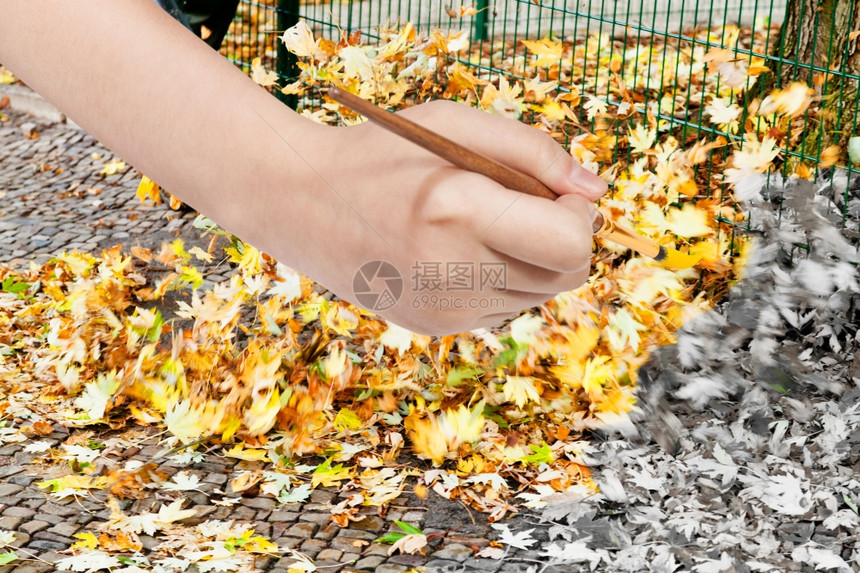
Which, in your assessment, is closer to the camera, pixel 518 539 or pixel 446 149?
pixel 446 149

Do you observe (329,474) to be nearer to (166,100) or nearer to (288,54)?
(166,100)

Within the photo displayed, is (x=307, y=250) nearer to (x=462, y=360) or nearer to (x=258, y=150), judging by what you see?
(x=258, y=150)

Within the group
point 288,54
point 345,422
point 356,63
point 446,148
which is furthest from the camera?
point 288,54

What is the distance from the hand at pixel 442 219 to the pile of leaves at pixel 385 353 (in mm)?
1832

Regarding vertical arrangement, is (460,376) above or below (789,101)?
below

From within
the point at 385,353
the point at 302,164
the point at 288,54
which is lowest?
the point at 385,353

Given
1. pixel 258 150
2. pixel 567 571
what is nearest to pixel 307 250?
pixel 258 150

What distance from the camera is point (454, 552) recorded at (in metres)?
2.67

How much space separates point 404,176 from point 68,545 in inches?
84.2

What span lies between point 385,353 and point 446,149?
267cm

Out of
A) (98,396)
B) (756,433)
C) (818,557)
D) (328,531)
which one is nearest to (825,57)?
(756,433)

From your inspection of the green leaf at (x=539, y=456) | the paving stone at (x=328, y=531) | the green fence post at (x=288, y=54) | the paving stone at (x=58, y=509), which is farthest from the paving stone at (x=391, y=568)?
the green fence post at (x=288, y=54)

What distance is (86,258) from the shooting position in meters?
4.46

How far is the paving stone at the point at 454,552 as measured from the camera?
8.68ft
